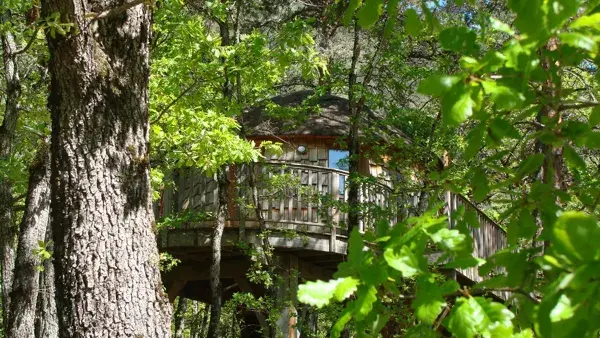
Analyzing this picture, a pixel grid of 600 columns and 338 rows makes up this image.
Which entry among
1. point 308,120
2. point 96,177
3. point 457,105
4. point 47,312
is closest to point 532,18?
point 457,105

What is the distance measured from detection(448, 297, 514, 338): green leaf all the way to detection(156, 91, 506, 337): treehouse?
30.9ft

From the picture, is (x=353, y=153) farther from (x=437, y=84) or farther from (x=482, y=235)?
(x=437, y=84)

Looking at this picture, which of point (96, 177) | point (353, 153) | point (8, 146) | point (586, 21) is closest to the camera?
point (586, 21)

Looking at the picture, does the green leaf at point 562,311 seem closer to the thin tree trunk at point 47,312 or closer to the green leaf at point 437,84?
the green leaf at point 437,84

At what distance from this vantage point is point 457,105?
203 centimetres

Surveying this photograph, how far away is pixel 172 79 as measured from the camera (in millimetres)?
10750

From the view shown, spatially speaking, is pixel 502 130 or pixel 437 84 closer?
pixel 437 84

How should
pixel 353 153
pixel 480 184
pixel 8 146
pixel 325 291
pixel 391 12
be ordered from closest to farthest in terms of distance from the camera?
pixel 325 291 < pixel 391 12 < pixel 480 184 < pixel 353 153 < pixel 8 146

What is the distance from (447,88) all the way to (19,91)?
1141 cm

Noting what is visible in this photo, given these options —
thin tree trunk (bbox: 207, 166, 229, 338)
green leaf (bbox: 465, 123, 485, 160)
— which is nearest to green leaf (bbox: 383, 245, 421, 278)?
green leaf (bbox: 465, 123, 485, 160)

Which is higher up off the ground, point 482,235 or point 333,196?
point 333,196

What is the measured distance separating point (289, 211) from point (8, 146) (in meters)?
4.68

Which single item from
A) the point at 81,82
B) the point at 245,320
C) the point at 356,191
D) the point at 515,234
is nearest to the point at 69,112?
the point at 81,82

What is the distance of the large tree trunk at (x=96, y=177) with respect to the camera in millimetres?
4957
